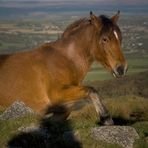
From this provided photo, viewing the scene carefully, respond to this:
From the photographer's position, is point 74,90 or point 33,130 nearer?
point 33,130

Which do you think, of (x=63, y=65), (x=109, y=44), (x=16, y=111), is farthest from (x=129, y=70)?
(x=16, y=111)

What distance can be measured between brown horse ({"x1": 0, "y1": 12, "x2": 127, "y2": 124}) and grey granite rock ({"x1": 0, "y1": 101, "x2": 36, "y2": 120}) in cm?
18

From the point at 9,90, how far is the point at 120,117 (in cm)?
686

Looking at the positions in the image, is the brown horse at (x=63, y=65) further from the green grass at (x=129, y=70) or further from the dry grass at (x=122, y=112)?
the green grass at (x=129, y=70)

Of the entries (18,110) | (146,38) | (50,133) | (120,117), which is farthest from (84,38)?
(146,38)

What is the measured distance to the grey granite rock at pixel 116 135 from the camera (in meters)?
9.96

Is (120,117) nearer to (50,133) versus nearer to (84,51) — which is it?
(84,51)

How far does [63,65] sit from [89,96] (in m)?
1.64

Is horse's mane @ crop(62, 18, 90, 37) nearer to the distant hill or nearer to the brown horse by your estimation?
the brown horse

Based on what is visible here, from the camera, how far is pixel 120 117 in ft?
58.7

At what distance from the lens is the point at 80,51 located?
12.7 metres

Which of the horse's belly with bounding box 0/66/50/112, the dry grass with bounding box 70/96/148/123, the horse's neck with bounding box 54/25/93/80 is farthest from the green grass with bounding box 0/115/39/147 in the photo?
the dry grass with bounding box 70/96/148/123

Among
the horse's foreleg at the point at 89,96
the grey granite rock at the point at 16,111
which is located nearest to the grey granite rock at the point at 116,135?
the horse's foreleg at the point at 89,96

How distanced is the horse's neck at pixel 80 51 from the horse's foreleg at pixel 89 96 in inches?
50.6
